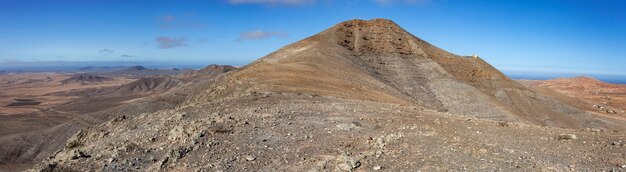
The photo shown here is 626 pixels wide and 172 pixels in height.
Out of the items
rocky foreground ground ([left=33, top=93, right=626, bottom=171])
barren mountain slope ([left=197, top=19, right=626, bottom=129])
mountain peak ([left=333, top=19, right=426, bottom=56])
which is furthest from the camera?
mountain peak ([left=333, top=19, right=426, bottom=56])

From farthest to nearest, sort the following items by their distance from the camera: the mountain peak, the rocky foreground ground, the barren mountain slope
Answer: the mountain peak → the barren mountain slope → the rocky foreground ground

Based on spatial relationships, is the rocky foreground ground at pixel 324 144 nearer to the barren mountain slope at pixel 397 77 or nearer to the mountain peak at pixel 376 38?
the barren mountain slope at pixel 397 77

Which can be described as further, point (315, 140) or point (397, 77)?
point (397, 77)

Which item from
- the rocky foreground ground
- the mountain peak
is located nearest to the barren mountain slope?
the mountain peak

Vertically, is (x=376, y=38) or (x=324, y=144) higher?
(x=376, y=38)

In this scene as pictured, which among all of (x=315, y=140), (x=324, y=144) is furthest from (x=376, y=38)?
(x=324, y=144)

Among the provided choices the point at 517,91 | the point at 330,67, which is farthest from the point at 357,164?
the point at 517,91

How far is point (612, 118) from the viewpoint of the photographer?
37.4 meters

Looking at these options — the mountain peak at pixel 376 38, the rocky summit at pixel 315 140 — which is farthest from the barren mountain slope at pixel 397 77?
the rocky summit at pixel 315 140

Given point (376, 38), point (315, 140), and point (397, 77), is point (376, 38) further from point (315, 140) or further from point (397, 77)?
point (315, 140)

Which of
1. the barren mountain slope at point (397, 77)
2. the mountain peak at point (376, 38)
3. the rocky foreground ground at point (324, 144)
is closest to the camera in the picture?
the rocky foreground ground at point (324, 144)

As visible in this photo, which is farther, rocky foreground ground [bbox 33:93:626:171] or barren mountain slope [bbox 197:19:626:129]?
barren mountain slope [bbox 197:19:626:129]

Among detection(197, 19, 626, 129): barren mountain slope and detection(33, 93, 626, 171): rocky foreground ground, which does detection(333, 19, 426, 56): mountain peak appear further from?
detection(33, 93, 626, 171): rocky foreground ground

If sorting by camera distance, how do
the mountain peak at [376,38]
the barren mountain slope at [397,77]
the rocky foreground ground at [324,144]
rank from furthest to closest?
the mountain peak at [376,38], the barren mountain slope at [397,77], the rocky foreground ground at [324,144]
